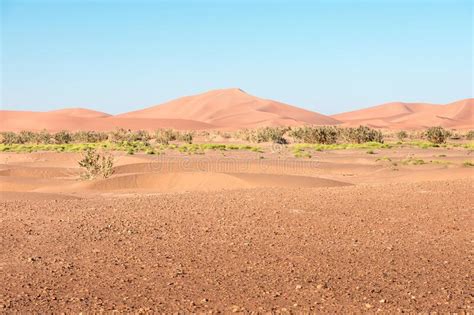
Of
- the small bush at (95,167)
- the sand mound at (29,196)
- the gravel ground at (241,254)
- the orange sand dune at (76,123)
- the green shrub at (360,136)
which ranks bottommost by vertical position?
the gravel ground at (241,254)

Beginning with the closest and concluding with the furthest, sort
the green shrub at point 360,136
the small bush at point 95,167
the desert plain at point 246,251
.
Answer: the desert plain at point 246,251 < the small bush at point 95,167 < the green shrub at point 360,136

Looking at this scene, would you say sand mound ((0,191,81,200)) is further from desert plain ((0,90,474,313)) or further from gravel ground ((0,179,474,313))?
gravel ground ((0,179,474,313))

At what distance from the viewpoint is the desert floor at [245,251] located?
816 centimetres

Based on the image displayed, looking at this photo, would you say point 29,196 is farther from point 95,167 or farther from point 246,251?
point 246,251

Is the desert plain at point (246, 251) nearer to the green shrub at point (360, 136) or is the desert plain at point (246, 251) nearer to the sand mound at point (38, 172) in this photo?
the sand mound at point (38, 172)

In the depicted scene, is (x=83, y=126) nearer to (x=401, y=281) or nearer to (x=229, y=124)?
(x=229, y=124)

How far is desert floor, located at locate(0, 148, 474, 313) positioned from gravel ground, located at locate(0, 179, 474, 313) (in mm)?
23

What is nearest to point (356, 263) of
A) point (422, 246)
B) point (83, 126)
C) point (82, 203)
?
point (422, 246)

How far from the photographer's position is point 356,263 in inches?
395

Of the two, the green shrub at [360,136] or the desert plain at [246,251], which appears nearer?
the desert plain at [246,251]

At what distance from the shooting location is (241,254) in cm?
1060

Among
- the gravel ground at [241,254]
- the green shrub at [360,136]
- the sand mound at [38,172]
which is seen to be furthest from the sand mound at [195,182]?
the green shrub at [360,136]

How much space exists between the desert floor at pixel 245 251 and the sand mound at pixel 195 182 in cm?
486

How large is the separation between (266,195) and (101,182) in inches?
348
